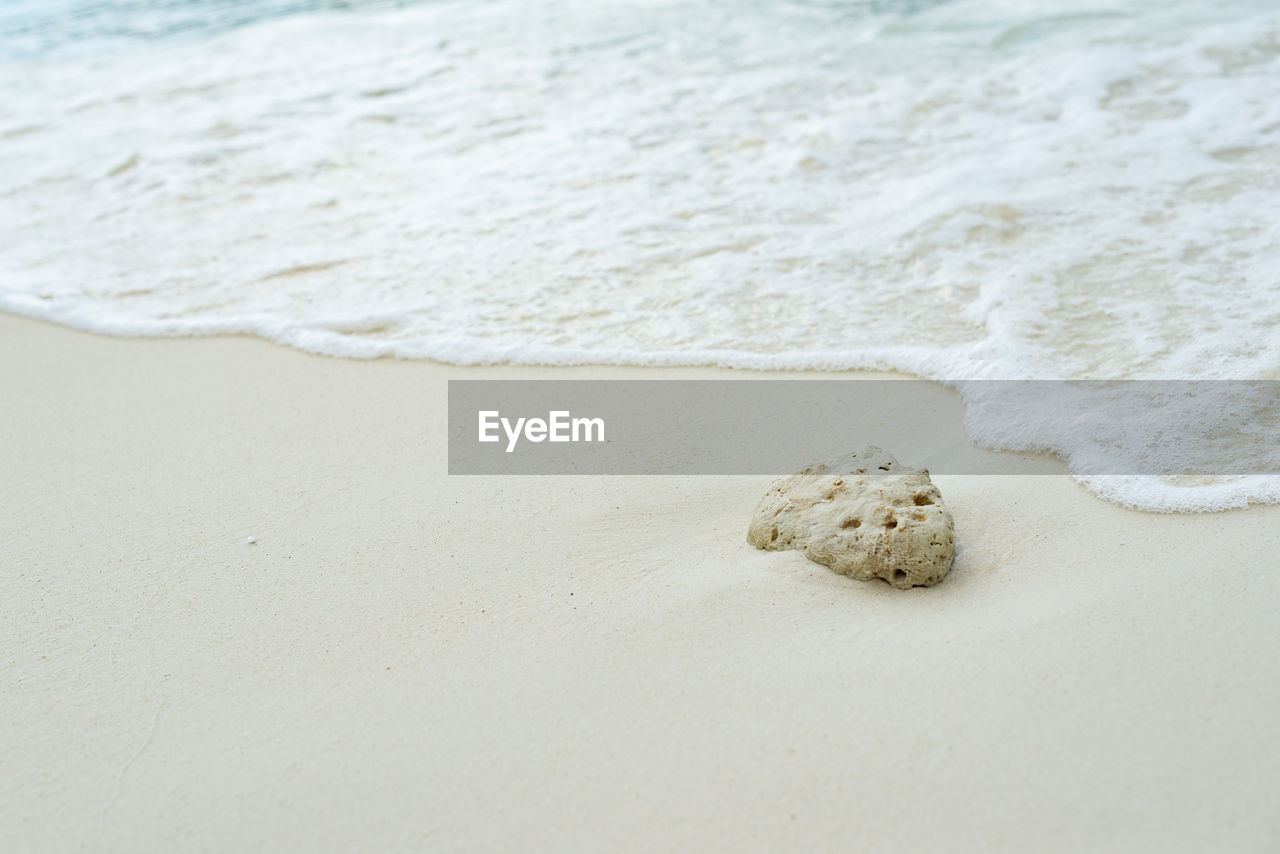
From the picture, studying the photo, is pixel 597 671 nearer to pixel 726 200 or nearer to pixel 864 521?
pixel 864 521

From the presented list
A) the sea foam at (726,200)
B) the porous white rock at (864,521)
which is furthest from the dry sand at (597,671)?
the sea foam at (726,200)

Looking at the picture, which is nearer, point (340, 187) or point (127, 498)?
point (127, 498)

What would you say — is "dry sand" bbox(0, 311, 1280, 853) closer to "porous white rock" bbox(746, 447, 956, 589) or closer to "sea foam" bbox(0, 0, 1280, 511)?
"porous white rock" bbox(746, 447, 956, 589)

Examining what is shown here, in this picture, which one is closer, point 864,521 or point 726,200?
point 864,521

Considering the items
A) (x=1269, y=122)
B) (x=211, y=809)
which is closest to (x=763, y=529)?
(x=211, y=809)

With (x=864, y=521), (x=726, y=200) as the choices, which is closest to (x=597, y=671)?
(x=864, y=521)

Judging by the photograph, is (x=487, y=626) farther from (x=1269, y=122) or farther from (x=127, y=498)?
(x=1269, y=122)
